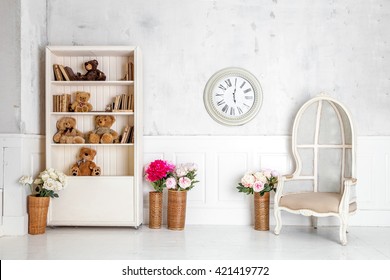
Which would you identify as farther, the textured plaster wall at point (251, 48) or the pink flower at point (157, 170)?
the textured plaster wall at point (251, 48)

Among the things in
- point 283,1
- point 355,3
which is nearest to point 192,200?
point 283,1

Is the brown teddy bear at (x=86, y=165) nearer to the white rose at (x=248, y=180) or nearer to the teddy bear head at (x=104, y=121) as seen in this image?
the teddy bear head at (x=104, y=121)

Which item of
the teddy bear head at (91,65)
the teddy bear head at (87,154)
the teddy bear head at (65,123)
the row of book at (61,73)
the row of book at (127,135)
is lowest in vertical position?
the teddy bear head at (87,154)

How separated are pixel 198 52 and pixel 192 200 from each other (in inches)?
64.6

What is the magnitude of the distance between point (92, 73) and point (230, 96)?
1.51 meters

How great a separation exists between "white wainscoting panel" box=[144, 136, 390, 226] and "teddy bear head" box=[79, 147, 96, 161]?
22.6 inches

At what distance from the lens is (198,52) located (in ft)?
16.5

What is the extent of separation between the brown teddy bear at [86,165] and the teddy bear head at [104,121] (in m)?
0.30

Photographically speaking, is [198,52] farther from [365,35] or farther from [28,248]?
[28,248]

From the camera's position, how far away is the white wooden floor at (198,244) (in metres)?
3.59

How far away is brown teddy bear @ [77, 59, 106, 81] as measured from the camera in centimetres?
478

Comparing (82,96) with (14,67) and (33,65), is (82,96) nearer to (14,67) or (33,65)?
(33,65)

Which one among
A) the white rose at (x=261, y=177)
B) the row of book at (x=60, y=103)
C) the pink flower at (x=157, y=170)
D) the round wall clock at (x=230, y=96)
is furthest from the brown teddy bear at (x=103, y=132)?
the white rose at (x=261, y=177)

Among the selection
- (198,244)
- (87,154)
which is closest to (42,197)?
(87,154)
